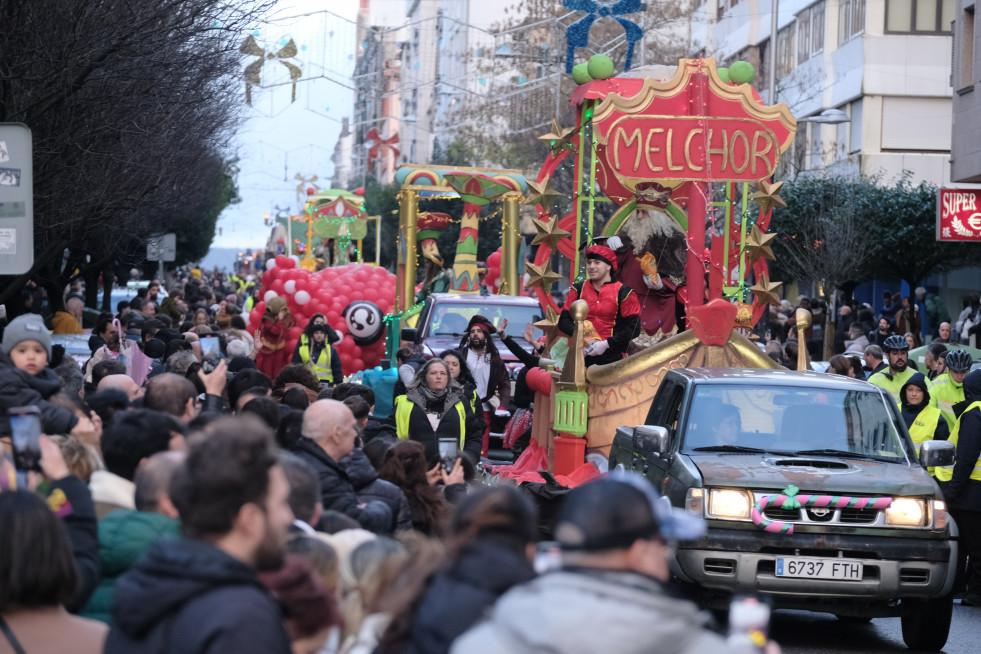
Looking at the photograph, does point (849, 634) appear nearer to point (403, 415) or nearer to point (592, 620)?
point (403, 415)

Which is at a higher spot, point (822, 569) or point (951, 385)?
point (951, 385)

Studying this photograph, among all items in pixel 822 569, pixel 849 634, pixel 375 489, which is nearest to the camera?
pixel 375 489

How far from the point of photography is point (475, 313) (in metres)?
19.0

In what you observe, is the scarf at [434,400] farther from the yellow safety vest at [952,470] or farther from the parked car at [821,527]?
the yellow safety vest at [952,470]

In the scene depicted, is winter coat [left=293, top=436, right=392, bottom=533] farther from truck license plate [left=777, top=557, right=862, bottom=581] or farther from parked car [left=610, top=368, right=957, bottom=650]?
truck license plate [left=777, top=557, right=862, bottom=581]

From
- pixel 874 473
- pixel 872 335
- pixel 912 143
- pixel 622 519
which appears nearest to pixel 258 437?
pixel 622 519

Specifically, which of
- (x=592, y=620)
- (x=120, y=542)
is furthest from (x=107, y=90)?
(x=592, y=620)

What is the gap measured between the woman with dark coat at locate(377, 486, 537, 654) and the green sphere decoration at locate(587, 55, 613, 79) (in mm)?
9642

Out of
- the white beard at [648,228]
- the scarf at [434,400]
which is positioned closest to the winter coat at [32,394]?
the scarf at [434,400]

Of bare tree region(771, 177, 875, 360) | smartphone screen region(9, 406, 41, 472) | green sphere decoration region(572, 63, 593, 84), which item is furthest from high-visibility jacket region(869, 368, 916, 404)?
bare tree region(771, 177, 875, 360)

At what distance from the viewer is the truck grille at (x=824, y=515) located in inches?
321

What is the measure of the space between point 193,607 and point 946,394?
954cm

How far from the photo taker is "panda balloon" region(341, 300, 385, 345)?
793 inches

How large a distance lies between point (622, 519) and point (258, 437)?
37.9 inches
